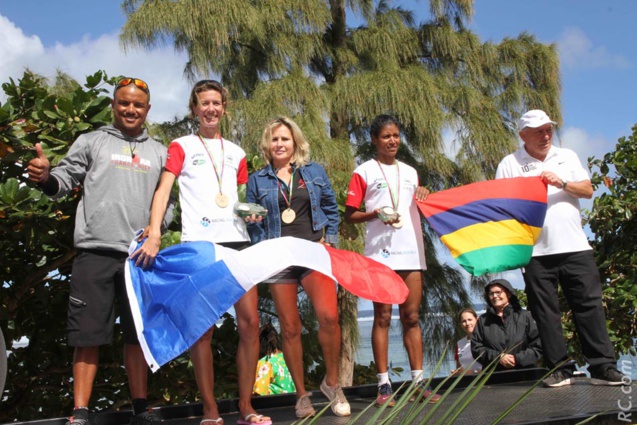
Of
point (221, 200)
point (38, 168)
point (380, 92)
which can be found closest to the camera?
point (38, 168)

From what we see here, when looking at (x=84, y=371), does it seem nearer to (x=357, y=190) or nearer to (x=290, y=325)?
(x=290, y=325)

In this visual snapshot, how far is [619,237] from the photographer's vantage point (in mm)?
6023

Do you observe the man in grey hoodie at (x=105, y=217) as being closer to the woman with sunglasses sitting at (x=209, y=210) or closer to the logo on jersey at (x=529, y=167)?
the woman with sunglasses sitting at (x=209, y=210)

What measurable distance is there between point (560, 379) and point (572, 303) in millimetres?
419

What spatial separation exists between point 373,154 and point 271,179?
6914mm

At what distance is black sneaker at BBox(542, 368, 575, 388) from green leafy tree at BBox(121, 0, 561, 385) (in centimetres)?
475

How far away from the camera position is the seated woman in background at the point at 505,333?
4.89 meters

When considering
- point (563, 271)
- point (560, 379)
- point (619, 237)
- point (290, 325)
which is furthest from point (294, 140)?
point (619, 237)

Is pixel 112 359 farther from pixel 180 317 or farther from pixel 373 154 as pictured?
pixel 373 154

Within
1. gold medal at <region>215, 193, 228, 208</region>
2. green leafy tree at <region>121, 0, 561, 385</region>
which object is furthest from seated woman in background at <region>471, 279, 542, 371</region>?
green leafy tree at <region>121, 0, 561, 385</region>

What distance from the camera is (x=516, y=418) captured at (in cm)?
298

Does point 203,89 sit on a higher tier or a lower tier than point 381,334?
higher

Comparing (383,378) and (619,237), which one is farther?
(619,237)

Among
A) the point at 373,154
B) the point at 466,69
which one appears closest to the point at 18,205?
the point at 373,154
